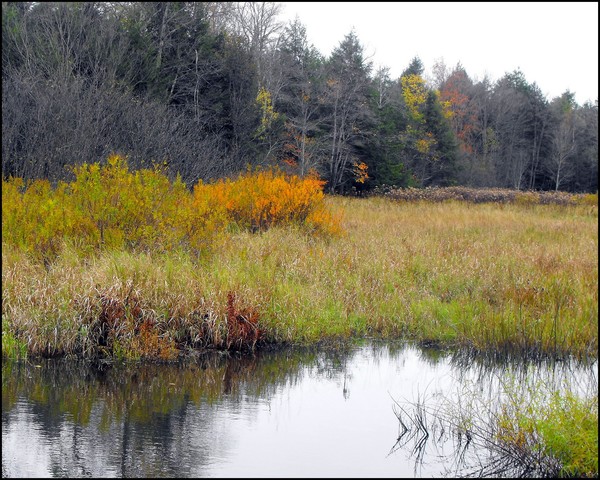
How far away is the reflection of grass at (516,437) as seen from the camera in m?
5.61

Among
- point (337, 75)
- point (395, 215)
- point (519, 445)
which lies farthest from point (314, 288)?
point (337, 75)

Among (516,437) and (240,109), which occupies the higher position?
(240,109)

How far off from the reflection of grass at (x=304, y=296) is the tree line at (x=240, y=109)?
359 centimetres

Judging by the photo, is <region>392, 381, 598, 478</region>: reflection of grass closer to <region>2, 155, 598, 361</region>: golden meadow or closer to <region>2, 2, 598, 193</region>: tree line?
<region>2, 155, 598, 361</region>: golden meadow

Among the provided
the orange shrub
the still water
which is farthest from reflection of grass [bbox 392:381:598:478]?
the orange shrub

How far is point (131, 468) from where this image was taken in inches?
233

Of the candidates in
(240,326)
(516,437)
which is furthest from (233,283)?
(516,437)

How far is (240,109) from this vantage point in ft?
95.2

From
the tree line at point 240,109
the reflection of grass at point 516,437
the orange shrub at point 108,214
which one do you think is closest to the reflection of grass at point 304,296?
the orange shrub at point 108,214

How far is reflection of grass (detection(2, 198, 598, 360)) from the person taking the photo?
895 centimetres

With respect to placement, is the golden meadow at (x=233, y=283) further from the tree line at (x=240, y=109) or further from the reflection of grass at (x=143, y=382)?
the tree line at (x=240, y=109)

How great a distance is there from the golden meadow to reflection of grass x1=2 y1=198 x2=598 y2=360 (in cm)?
2

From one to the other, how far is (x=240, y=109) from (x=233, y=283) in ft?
65.1

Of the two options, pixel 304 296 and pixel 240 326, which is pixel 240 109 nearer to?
pixel 304 296
